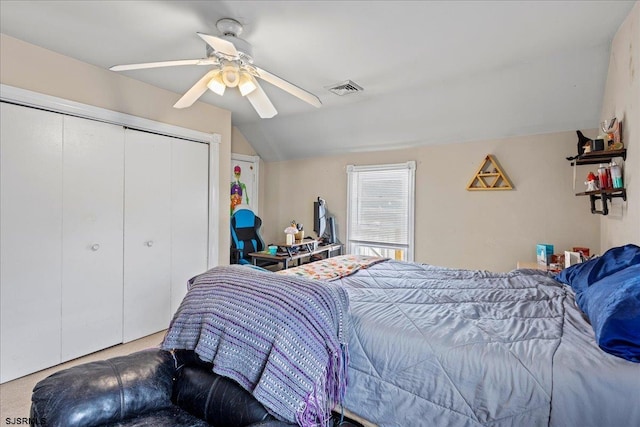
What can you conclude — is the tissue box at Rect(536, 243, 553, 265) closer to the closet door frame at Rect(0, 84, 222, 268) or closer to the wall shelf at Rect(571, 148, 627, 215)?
the wall shelf at Rect(571, 148, 627, 215)

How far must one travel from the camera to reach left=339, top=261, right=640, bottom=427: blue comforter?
105 centimetres

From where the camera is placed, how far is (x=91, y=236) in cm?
270

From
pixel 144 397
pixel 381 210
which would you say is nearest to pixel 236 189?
pixel 381 210

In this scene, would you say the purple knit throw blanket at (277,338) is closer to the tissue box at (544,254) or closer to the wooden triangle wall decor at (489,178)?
the tissue box at (544,254)

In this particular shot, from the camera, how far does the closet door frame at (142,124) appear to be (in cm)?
231

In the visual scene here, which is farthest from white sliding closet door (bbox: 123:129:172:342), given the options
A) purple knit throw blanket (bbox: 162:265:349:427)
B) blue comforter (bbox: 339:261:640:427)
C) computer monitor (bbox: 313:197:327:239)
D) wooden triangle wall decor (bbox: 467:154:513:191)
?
wooden triangle wall decor (bbox: 467:154:513:191)

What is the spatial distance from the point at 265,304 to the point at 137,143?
7.90 feet

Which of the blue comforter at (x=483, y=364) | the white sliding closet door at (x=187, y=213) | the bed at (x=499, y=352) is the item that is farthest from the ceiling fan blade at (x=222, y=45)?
the white sliding closet door at (x=187, y=213)

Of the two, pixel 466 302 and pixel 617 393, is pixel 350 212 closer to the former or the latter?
pixel 466 302

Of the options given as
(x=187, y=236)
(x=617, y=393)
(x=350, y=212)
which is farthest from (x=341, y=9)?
(x=350, y=212)

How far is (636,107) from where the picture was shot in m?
1.77

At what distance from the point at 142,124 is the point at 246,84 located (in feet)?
4.79

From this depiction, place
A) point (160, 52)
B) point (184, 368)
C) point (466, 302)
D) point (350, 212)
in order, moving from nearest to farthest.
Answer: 1. point (184, 368)
2. point (466, 302)
3. point (160, 52)
4. point (350, 212)

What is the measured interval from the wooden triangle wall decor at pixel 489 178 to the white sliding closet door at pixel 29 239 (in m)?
3.87
